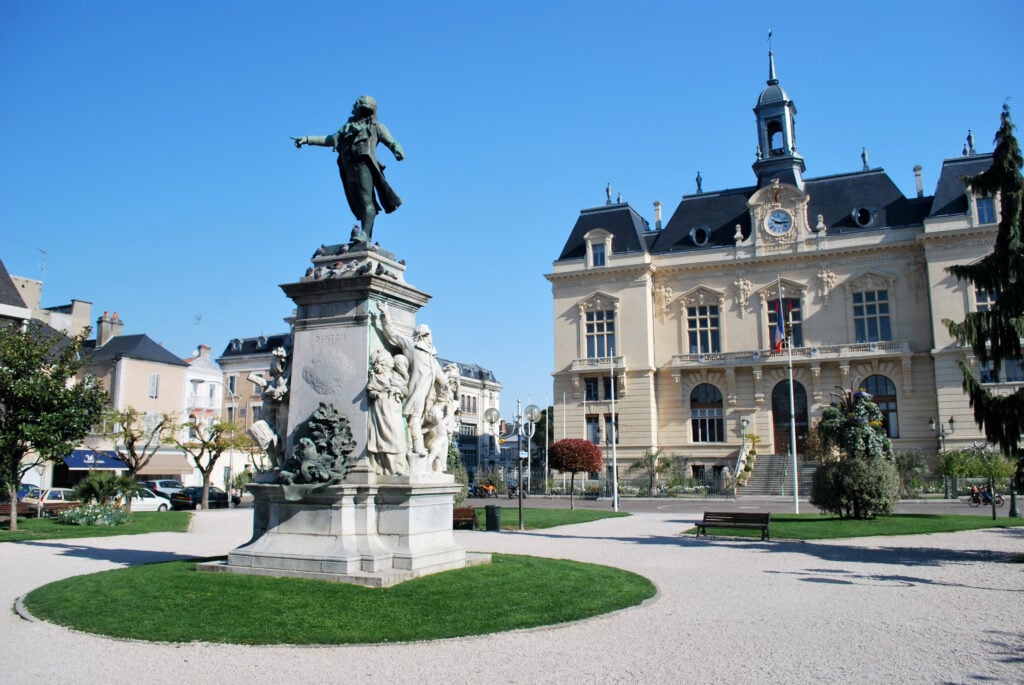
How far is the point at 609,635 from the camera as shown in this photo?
841 cm

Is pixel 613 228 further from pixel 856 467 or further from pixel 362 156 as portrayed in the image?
pixel 362 156

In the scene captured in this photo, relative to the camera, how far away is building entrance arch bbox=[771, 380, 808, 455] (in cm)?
5097

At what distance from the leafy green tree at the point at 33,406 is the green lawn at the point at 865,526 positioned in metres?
19.3

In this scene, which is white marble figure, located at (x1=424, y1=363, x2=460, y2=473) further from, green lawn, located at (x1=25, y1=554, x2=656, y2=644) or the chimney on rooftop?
the chimney on rooftop

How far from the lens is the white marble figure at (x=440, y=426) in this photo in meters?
11.7

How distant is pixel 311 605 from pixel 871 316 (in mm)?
48635

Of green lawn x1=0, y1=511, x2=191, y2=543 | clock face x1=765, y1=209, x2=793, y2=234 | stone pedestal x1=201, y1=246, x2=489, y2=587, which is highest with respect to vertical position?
clock face x1=765, y1=209, x2=793, y2=234

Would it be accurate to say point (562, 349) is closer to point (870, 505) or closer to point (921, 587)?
point (870, 505)

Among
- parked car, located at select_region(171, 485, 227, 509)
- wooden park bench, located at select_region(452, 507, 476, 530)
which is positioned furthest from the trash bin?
parked car, located at select_region(171, 485, 227, 509)

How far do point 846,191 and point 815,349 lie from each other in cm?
1129

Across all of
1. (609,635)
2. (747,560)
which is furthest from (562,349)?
(609,635)

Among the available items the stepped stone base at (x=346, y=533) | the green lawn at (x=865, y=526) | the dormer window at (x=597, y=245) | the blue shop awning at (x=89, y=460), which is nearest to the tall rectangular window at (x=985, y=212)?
the dormer window at (x=597, y=245)

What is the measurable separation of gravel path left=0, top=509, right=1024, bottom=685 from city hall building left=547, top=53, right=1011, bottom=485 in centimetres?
3437

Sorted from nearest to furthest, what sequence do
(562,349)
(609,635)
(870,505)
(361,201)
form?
(609,635)
(361,201)
(870,505)
(562,349)
